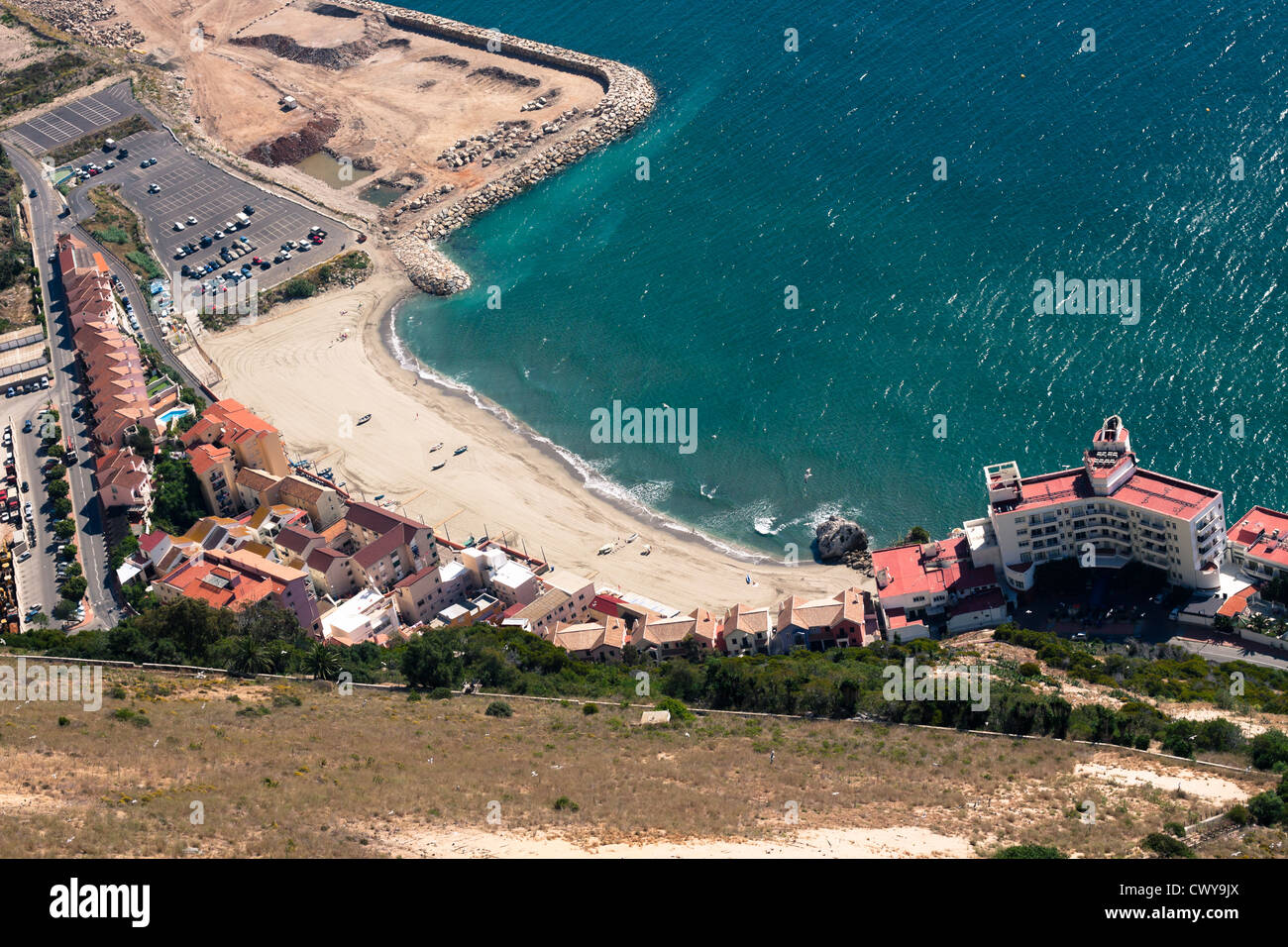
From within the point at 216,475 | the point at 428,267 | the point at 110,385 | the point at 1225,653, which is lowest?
the point at 1225,653

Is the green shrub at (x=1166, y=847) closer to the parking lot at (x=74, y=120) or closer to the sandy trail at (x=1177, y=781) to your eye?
the sandy trail at (x=1177, y=781)

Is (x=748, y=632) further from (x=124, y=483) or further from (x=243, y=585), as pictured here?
(x=124, y=483)

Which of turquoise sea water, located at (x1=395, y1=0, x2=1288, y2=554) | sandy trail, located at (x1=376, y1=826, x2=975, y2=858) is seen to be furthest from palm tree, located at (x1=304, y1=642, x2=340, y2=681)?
turquoise sea water, located at (x1=395, y1=0, x2=1288, y2=554)

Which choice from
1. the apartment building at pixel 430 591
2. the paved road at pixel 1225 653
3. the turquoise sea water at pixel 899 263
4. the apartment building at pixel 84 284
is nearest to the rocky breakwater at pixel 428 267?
the turquoise sea water at pixel 899 263

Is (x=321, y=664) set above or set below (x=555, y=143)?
below

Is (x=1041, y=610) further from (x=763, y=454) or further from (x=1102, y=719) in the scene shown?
(x=763, y=454)

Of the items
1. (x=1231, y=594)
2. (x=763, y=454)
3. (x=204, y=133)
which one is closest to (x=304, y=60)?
(x=204, y=133)

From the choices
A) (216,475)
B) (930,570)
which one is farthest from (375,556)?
(930,570)

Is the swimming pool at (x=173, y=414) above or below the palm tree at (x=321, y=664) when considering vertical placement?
above
